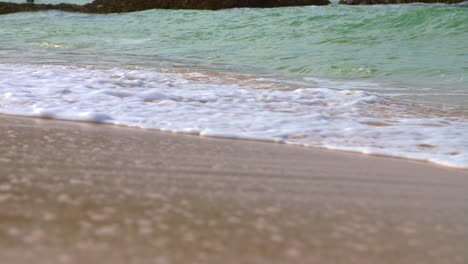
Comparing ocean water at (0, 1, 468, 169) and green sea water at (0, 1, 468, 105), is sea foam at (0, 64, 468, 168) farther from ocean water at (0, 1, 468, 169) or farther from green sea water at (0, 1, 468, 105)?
green sea water at (0, 1, 468, 105)

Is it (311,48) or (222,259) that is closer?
(222,259)

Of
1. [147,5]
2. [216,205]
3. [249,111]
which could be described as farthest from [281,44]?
[147,5]

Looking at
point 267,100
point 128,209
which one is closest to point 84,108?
point 267,100

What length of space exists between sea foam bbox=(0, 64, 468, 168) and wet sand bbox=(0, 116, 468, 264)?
0.35m

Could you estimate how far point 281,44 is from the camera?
9.28m

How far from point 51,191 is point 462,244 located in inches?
36.7

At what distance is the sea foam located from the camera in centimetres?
290

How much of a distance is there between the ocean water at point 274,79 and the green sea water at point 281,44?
2 cm

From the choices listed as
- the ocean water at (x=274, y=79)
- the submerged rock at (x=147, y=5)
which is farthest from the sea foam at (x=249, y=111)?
the submerged rock at (x=147, y=5)

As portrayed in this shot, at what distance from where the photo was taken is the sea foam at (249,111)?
2900mm

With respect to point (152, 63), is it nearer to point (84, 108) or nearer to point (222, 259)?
point (84, 108)

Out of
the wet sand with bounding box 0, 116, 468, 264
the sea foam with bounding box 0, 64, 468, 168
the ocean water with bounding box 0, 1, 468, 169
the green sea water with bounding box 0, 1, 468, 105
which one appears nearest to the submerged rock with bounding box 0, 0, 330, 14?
the green sea water with bounding box 0, 1, 468, 105

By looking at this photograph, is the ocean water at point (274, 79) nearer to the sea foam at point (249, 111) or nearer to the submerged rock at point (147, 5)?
the sea foam at point (249, 111)

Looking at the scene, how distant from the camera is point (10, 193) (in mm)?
1631
